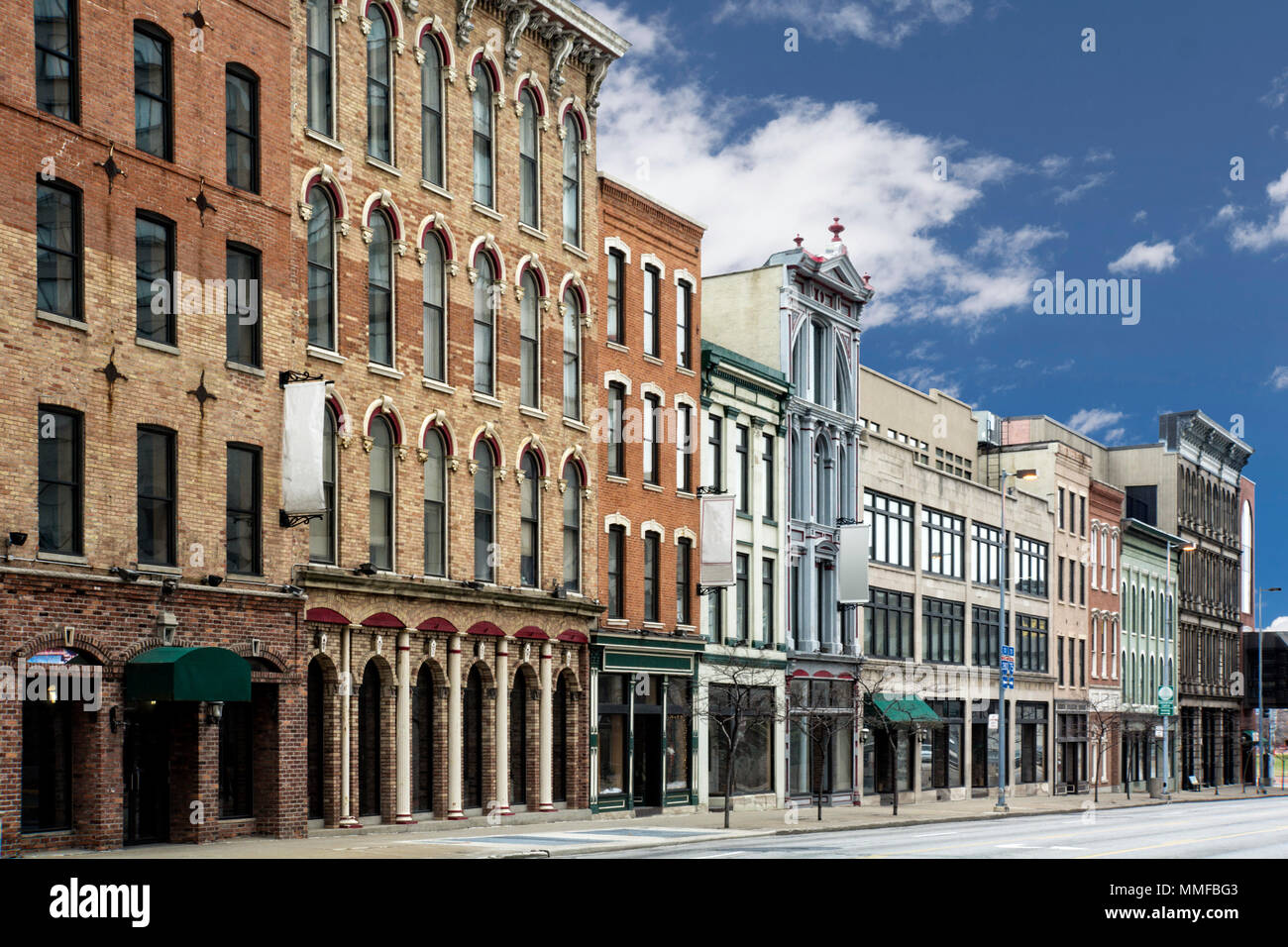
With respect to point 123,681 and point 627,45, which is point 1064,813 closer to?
point 627,45

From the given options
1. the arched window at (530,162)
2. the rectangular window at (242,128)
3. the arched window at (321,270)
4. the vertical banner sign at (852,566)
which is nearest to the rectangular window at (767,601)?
the vertical banner sign at (852,566)

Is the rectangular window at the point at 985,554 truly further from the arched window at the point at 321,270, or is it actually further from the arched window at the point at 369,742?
the arched window at the point at 321,270

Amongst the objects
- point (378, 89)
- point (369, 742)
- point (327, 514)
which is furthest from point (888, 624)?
point (378, 89)

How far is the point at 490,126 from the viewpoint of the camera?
3794 cm

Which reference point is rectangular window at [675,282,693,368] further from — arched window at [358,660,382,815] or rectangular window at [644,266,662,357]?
arched window at [358,660,382,815]

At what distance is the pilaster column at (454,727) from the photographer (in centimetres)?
3528

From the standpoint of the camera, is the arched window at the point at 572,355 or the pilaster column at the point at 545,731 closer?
the pilaster column at the point at 545,731

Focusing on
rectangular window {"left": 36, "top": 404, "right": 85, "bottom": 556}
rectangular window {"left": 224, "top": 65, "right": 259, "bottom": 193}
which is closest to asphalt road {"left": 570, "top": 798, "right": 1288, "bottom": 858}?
rectangular window {"left": 36, "top": 404, "right": 85, "bottom": 556}

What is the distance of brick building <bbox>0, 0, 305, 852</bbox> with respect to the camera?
998 inches

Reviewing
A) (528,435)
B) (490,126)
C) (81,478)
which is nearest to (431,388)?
(528,435)

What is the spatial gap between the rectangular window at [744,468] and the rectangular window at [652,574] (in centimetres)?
489

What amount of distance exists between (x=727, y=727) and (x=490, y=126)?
18.4 metres

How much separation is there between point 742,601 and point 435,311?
16.2m

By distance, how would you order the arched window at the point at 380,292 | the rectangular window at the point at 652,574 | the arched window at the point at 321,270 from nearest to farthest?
the arched window at the point at 321,270
the arched window at the point at 380,292
the rectangular window at the point at 652,574
